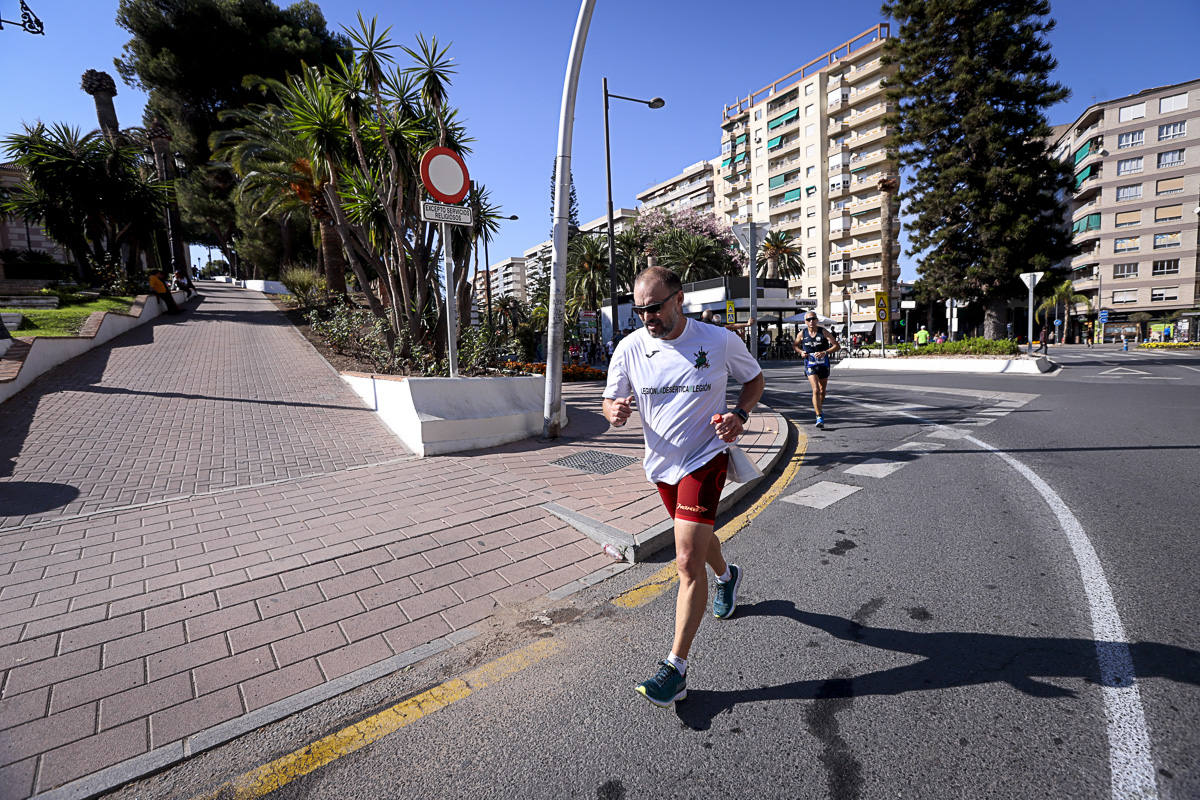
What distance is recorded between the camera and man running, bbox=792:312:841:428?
833 cm

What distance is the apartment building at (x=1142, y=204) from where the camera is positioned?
4494 cm

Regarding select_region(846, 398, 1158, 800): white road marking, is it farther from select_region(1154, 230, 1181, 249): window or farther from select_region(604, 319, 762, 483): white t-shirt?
select_region(1154, 230, 1181, 249): window

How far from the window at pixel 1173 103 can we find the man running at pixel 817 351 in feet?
199

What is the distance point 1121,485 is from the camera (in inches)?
198

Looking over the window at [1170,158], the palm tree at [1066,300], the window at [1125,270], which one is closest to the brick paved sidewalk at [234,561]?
the palm tree at [1066,300]

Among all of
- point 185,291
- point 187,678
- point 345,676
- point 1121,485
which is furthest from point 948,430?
point 185,291

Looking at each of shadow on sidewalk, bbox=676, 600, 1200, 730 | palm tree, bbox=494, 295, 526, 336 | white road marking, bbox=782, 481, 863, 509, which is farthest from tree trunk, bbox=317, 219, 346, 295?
shadow on sidewalk, bbox=676, 600, 1200, 730

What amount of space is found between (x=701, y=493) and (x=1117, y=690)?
6.02 ft

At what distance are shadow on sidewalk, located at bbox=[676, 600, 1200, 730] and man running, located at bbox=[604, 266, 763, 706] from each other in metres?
0.29

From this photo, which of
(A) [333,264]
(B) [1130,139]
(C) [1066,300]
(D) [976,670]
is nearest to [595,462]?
(D) [976,670]

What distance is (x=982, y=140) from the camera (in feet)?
70.7

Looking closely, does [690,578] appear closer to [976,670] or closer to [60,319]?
[976,670]

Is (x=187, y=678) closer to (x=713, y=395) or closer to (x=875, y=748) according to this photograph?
(x=713, y=395)

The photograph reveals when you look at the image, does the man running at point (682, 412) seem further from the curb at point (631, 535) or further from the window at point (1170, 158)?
the window at point (1170, 158)
